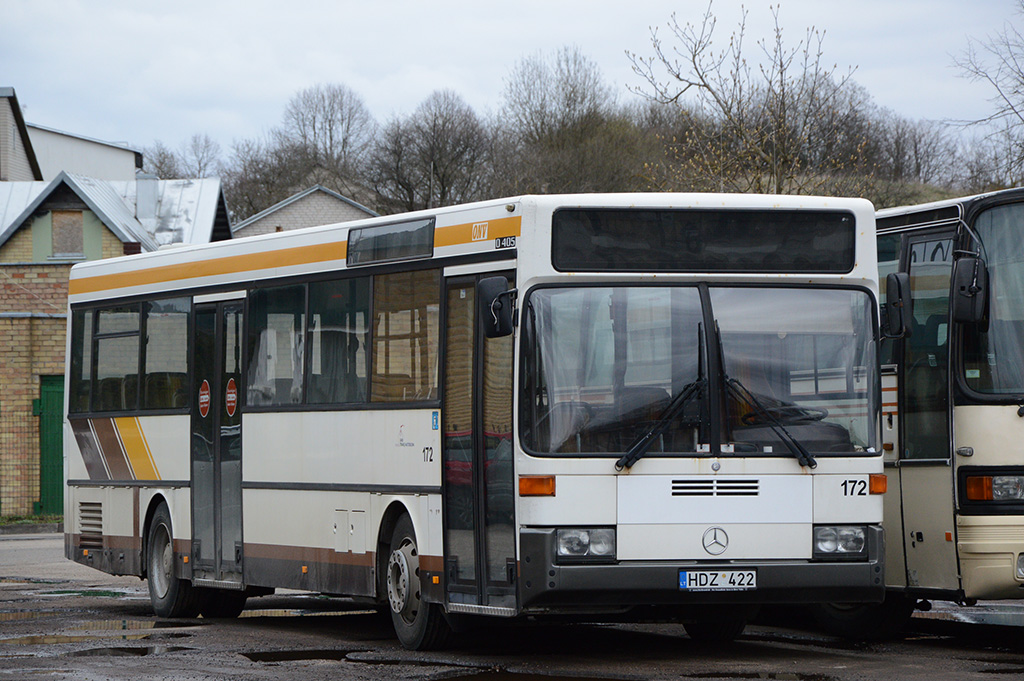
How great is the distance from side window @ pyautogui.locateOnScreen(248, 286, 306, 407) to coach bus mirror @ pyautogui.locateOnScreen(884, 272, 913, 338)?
4.74m

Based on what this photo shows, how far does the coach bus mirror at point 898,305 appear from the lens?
985cm

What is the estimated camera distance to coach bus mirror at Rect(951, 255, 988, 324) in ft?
32.5

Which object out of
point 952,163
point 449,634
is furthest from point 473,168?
point 449,634

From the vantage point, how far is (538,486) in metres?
9.36

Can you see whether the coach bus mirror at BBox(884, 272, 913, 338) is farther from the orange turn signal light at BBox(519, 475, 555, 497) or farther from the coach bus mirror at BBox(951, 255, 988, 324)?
the orange turn signal light at BBox(519, 475, 555, 497)

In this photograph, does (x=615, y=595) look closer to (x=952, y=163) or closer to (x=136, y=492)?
(x=136, y=492)

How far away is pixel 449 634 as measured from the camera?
10766 millimetres

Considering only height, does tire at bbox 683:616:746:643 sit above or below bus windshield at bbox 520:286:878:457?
below

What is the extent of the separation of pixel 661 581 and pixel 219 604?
20.7 feet

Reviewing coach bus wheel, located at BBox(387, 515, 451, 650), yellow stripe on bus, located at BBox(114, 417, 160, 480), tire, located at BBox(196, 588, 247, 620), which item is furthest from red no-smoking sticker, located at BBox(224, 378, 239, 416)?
coach bus wheel, located at BBox(387, 515, 451, 650)

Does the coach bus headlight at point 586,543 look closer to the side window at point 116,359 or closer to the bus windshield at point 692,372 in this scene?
the bus windshield at point 692,372

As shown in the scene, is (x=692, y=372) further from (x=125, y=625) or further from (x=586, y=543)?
(x=125, y=625)

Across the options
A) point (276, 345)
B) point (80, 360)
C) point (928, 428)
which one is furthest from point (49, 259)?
point (928, 428)

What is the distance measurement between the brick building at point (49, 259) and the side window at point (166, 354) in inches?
775
